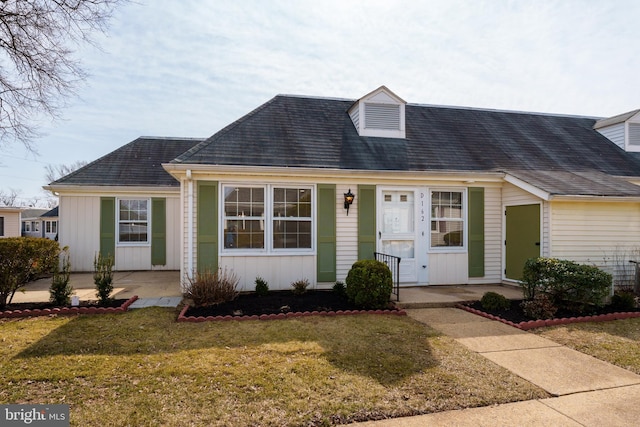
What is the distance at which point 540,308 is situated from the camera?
20.9ft

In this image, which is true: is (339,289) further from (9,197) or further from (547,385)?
(9,197)

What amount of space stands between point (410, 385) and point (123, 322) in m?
4.49

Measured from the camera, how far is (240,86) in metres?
10.5

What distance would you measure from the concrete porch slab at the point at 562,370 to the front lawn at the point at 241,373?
0.23 meters

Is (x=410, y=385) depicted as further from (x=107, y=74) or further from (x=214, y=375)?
(x=107, y=74)

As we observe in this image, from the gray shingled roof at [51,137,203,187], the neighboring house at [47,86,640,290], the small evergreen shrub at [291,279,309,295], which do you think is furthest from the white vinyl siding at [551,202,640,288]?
the gray shingled roof at [51,137,203,187]

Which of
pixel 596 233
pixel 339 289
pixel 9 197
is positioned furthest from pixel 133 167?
pixel 9 197

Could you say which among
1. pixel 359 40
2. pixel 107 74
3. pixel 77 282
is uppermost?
pixel 359 40

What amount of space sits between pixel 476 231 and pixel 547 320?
11.1 ft

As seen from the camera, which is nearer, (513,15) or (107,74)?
(513,15)

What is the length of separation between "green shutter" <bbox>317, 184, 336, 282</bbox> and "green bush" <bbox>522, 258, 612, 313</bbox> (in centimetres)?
396

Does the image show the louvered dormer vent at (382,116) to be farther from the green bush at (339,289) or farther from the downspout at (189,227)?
the downspout at (189,227)

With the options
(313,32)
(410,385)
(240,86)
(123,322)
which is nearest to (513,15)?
(313,32)

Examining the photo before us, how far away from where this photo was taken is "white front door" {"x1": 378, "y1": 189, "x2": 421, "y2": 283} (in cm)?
874
